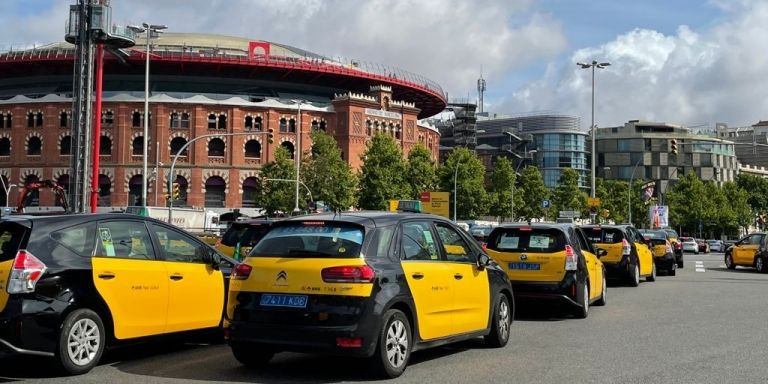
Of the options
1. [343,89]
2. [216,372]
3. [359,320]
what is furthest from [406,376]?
[343,89]

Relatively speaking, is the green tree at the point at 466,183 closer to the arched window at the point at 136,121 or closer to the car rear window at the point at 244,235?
the arched window at the point at 136,121

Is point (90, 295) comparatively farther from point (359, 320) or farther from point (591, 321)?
point (591, 321)

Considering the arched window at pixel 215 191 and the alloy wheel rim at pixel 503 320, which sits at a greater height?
the arched window at pixel 215 191

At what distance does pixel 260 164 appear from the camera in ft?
248

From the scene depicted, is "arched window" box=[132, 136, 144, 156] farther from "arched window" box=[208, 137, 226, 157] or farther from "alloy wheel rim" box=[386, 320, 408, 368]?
"alloy wheel rim" box=[386, 320, 408, 368]

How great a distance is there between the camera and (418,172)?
70312 millimetres

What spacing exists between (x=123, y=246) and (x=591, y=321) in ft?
24.9

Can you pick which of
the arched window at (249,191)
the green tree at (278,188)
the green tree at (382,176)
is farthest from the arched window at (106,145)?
the green tree at (382,176)

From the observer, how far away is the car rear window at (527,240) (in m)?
12.8

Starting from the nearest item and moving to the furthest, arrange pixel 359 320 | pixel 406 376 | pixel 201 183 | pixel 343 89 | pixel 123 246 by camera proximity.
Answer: pixel 359 320 < pixel 406 376 < pixel 123 246 < pixel 201 183 < pixel 343 89

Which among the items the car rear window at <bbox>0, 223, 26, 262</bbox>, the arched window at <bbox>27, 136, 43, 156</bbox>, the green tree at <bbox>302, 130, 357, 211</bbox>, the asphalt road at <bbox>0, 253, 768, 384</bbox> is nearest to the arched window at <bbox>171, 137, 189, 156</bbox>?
the arched window at <bbox>27, 136, 43, 156</bbox>

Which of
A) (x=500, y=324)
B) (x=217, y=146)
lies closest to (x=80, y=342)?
(x=500, y=324)

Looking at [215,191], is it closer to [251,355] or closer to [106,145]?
[106,145]

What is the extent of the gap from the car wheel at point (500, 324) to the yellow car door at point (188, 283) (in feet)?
10.8
